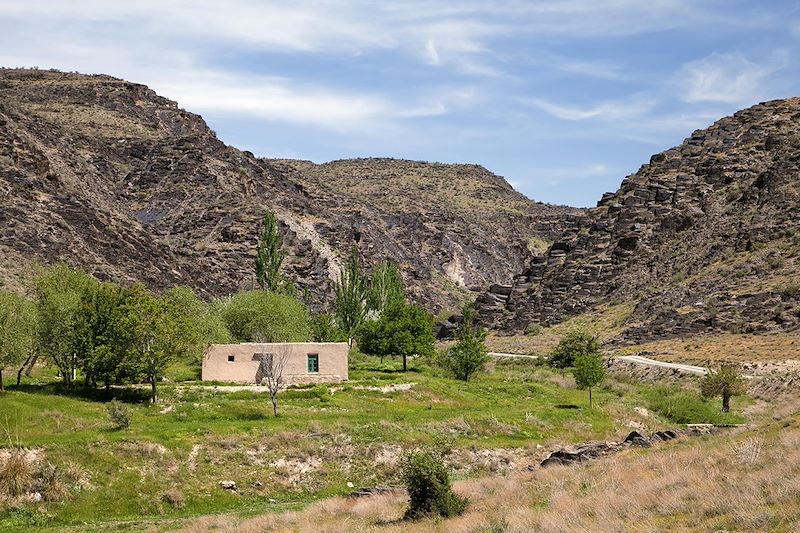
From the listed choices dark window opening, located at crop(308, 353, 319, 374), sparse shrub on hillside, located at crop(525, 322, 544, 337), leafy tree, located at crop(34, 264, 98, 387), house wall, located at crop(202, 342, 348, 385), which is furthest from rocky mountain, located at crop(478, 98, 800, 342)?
leafy tree, located at crop(34, 264, 98, 387)

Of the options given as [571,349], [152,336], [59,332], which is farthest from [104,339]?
[571,349]

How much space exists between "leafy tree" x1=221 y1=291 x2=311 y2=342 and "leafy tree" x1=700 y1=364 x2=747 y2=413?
116 feet

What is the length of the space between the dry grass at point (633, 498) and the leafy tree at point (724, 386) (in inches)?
856

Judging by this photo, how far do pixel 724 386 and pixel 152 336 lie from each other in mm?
34704

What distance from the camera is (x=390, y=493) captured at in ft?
90.9

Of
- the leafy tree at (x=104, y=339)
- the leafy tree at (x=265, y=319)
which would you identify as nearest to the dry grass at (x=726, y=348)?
the leafy tree at (x=265, y=319)

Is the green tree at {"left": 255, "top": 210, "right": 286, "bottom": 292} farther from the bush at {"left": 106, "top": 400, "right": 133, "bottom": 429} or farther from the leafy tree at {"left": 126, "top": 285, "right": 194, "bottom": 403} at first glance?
the bush at {"left": 106, "top": 400, "right": 133, "bottom": 429}

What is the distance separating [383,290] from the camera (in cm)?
10194

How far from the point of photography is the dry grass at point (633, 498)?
14922mm

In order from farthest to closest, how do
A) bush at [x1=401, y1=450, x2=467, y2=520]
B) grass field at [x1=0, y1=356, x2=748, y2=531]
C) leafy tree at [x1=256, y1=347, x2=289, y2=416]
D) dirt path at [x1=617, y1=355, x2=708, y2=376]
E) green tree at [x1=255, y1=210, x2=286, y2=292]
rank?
green tree at [x1=255, y1=210, x2=286, y2=292], dirt path at [x1=617, y1=355, x2=708, y2=376], leafy tree at [x1=256, y1=347, x2=289, y2=416], grass field at [x1=0, y1=356, x2=748, y2=531], bush at [x1=401, y1=450, x2=467, y2=520]

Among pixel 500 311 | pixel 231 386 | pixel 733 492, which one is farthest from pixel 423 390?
pixel 500 311

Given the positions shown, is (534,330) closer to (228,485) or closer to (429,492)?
(228,485)

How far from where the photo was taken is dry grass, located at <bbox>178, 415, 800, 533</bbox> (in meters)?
14.9

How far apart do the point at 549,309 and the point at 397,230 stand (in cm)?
7444
